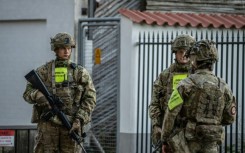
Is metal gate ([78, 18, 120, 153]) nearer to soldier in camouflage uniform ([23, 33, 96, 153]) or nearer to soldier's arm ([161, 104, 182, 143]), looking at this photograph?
soldier in camouflage uniform ([23, 33, 96, 153])

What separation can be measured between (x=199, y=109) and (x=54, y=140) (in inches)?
95.3

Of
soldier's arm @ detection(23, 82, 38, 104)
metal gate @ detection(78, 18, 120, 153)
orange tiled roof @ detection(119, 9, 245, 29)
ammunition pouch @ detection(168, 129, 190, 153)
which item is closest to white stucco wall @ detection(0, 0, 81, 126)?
metal gate @ detection(78, 18, 120, 153)

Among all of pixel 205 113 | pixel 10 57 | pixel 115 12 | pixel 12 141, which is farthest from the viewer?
pixel 115 12

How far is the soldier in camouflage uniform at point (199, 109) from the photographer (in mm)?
7062

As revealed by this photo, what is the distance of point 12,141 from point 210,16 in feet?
14.1

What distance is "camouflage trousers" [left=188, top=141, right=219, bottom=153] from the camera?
714 centimetres

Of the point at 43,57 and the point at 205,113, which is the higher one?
the point at 43,57

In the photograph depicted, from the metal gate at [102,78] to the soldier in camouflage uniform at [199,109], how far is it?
16.4 ft

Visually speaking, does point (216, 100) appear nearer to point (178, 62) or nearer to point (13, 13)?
point (178, 62)

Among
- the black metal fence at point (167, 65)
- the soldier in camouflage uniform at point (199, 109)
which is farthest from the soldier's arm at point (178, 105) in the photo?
the black metal fence at point (167, 65)

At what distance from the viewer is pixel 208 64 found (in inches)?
285

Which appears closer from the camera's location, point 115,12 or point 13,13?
point 13,13

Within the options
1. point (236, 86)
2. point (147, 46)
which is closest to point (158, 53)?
point (147, 46)

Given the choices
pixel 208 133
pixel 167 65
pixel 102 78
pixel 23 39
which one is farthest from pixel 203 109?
pixel 102 78
